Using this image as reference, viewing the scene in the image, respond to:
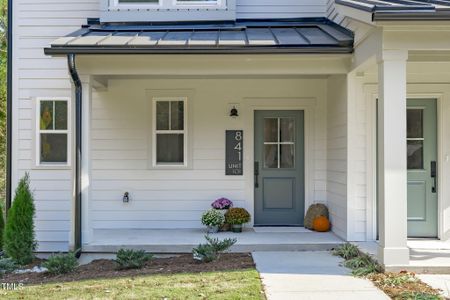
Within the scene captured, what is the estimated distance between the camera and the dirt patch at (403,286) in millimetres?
4773

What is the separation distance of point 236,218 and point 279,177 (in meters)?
1.18

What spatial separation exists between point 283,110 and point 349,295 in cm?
428

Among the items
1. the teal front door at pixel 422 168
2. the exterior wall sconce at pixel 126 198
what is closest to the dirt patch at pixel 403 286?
the teal front door at pixel 422 168

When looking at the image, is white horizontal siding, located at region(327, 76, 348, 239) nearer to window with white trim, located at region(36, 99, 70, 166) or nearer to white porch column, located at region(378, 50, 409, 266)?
white porch column, located at region(378, 50, 409, 266)

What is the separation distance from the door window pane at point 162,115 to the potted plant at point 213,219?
1.71 m

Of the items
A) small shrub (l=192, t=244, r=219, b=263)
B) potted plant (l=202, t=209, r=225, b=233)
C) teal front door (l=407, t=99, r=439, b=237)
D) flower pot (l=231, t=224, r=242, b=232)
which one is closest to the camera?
small shrub (l=192, t=244, r=219, b=263)

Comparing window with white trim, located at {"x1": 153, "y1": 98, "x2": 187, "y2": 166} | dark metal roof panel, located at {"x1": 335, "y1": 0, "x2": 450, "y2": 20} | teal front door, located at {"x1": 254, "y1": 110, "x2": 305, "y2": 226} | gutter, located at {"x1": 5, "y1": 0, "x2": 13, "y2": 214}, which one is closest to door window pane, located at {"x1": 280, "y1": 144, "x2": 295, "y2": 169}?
teal front door, located at {"x1": 254, "y1": 110, "x2": 305, "y2": 226}

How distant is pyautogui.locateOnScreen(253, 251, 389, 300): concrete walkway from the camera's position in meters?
4.93

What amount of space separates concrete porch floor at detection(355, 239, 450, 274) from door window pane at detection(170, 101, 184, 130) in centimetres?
356

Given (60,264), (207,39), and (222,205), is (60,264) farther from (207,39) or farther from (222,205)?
(207,39)

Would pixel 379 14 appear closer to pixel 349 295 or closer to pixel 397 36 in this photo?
pixel 397 36

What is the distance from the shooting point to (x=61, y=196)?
839 centimetres

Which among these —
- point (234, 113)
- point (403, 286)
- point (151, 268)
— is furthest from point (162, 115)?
point (403, 286)

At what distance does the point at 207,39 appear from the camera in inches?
274
